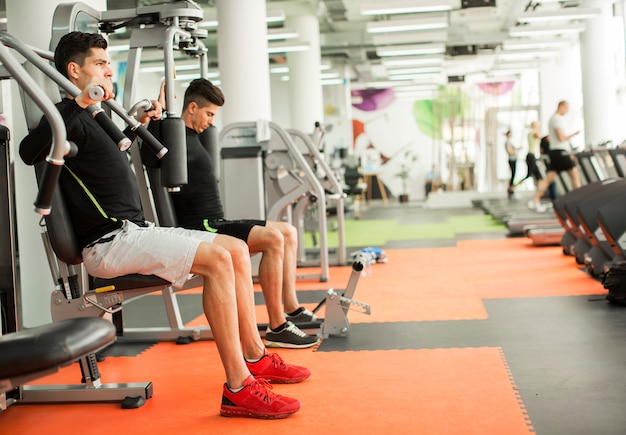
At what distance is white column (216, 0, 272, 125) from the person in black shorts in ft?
12.4

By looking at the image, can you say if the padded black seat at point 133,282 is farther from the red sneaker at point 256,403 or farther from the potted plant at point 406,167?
the potted plant at point 406,167

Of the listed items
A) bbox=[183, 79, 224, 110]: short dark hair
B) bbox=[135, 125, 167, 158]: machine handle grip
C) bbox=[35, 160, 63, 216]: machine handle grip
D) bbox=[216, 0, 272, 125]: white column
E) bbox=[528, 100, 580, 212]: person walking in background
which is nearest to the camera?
bbox=[35, 160, 63, 216]: machine handle grip

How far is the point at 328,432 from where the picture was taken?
7.95ft

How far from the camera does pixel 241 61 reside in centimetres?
768

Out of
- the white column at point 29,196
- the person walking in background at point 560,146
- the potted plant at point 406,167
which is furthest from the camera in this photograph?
the potted plant at point 406,167

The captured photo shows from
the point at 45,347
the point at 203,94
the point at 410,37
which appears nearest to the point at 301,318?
the point at 203,94

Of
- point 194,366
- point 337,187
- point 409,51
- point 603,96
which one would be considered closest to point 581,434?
point 194,366

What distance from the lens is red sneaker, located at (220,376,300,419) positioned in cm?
258

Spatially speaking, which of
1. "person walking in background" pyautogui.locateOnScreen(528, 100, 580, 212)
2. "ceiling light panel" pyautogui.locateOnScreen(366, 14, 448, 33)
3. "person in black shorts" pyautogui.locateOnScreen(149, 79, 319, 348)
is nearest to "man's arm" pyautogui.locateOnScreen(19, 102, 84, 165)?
"person in black shorts" pyautogui.locateOnScreen(149, 79, 319, 348)

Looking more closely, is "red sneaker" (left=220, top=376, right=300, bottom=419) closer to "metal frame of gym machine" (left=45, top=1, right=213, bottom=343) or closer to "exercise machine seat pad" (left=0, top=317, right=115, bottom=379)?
"metal frame of gym machine" (left=45, top=1, right=213, bottom=343)

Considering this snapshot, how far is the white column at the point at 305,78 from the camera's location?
13430mm

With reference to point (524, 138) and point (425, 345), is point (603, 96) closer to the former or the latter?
point (524, 138)

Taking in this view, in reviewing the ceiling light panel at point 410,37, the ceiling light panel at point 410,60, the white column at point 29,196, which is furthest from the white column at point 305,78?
the white column at point 29,196

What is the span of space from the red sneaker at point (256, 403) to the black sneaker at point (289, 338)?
0.98m
